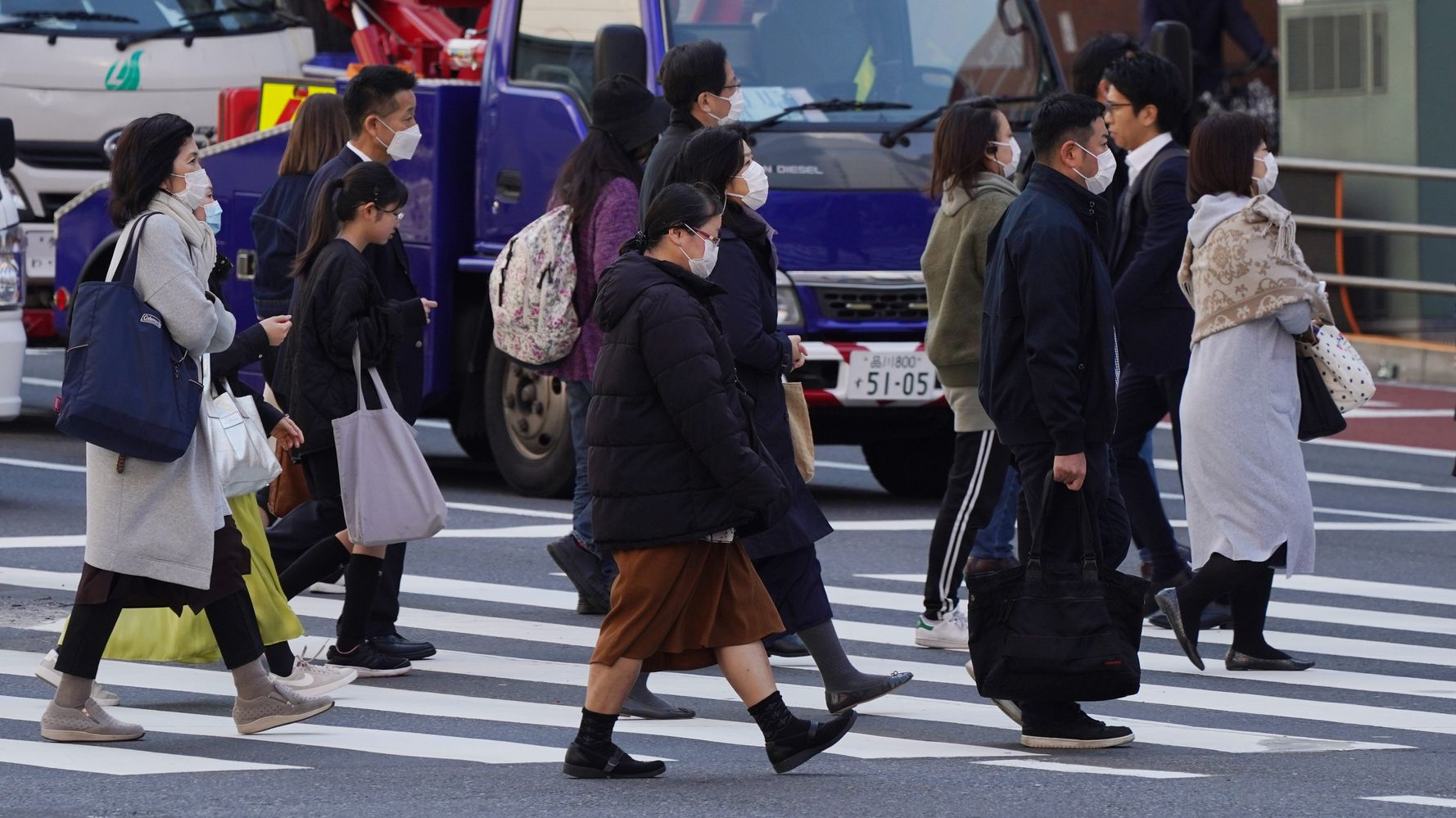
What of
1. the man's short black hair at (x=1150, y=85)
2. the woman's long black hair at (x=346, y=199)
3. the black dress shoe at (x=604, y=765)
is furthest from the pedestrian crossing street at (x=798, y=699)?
the man's short black hair at (x=1150, y=85)

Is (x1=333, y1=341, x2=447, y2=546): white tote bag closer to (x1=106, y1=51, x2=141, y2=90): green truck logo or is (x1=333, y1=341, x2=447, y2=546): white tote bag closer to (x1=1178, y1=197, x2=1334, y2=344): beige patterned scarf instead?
(x1=1178, y1=197, x2=1334, y2=344): beige patterned scarf

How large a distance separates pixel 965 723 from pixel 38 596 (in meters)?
3.66

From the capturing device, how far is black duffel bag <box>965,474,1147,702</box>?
7.01m

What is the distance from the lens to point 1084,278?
7215mm

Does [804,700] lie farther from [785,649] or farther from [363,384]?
[363,384]

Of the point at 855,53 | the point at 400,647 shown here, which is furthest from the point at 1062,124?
the point at 855,53

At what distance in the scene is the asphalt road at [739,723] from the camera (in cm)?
643

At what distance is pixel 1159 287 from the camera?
9.07 meters

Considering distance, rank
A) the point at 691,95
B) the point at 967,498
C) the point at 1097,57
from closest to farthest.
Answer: the point at 691,95, the point at 967,498, the point at 1097,57

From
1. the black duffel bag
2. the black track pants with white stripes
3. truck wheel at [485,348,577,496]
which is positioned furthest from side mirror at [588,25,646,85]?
the black duffel bag

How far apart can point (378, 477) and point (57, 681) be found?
1.16 meters

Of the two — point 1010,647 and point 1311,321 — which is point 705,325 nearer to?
point 1010,647

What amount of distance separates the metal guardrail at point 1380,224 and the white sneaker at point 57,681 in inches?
455

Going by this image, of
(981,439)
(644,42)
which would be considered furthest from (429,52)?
(981,439)
